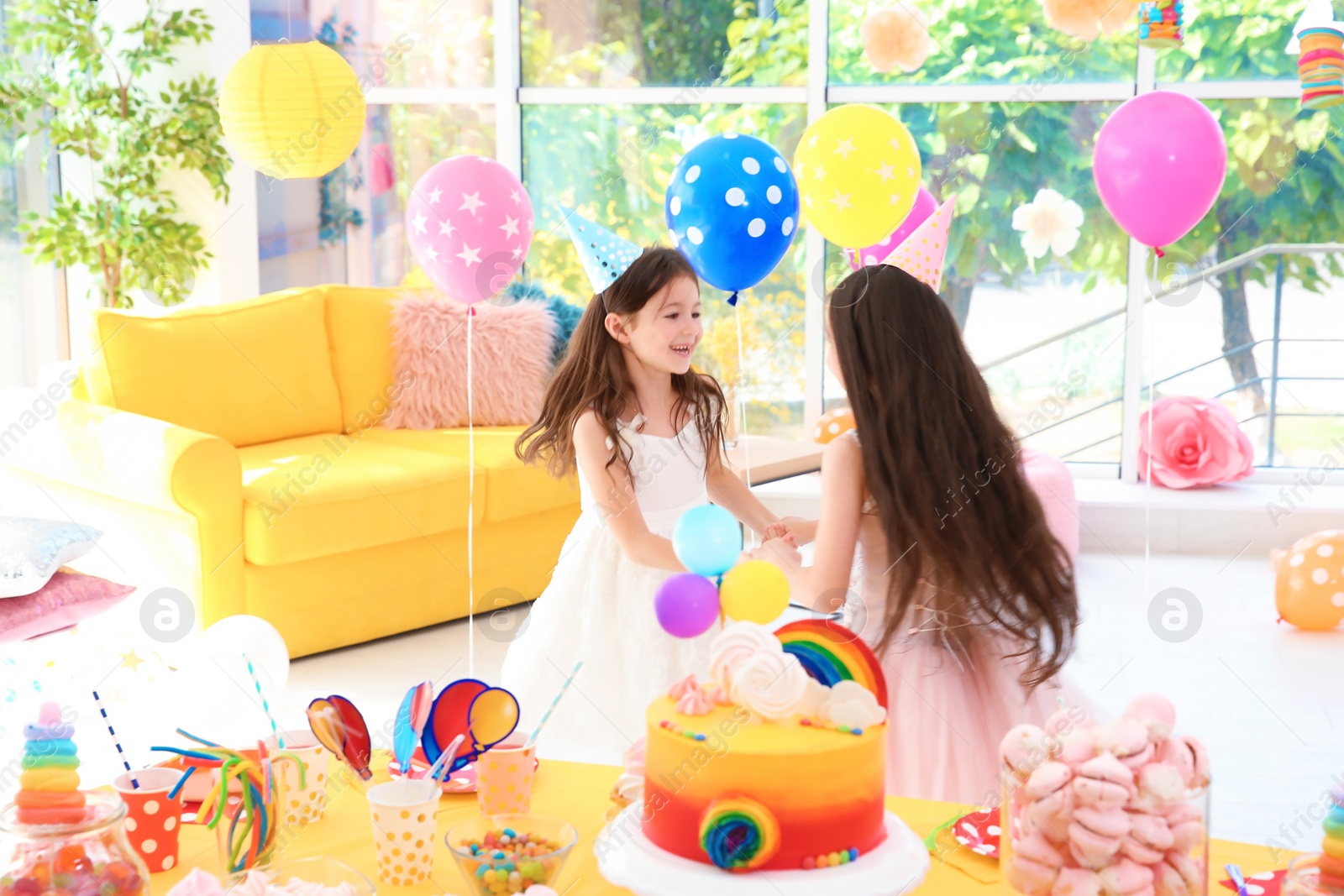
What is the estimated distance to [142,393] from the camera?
3.44 m

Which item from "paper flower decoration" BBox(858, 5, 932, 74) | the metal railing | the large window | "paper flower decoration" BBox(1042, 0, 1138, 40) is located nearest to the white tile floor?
the metal railing

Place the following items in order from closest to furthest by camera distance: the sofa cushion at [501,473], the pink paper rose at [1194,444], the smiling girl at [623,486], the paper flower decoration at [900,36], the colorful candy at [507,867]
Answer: the colorful candy at [507,867]
the smiling girl at [623,486]
the sofa cushion at [501,473]
the pink paper rose at [1194,444]
the paper flower decoration at [900,36]

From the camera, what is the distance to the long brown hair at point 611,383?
7.48 feet

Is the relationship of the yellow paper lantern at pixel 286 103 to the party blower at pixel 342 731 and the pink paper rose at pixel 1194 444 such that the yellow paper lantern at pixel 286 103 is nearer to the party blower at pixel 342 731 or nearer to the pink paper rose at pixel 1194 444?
the party blower at pixel 342 731

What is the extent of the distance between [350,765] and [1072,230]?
4097 millimetres

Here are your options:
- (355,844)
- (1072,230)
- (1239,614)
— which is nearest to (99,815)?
(355,844)

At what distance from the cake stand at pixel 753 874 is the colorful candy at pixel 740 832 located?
17 millimetres

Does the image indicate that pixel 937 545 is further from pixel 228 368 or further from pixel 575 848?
pixel 228 368

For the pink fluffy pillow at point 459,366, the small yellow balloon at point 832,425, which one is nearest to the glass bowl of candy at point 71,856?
the pink fluffy pillow at point 459,366

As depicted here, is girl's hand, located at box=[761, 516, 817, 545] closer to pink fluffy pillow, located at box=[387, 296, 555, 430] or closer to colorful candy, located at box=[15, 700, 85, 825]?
colorful candy, located at box=[15, 700, 85, 825]

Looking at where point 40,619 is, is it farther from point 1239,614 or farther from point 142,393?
point 1239,614

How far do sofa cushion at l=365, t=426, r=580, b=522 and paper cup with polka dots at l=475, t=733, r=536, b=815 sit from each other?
226 cm

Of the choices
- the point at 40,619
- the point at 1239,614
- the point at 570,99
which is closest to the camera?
the point at 40,619

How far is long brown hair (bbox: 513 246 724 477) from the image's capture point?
2.28m
